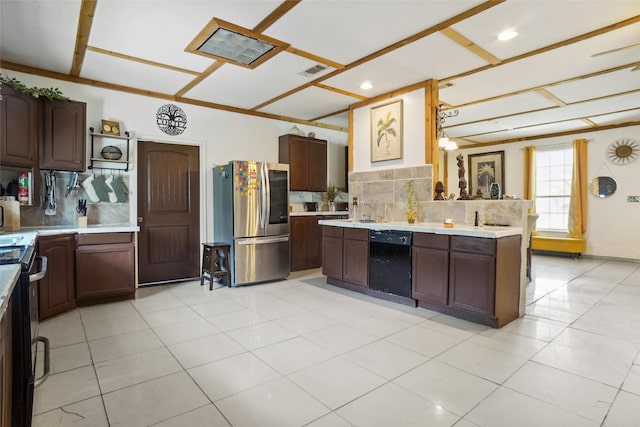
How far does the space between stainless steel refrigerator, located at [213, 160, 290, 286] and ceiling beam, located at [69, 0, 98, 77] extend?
191 cm

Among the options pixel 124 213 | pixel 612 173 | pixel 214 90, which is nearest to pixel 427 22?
pixel 214 90

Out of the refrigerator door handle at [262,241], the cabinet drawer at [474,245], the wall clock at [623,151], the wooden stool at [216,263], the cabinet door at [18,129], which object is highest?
the wall clock at [623,151]

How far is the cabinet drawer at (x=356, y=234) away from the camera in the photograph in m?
4.14

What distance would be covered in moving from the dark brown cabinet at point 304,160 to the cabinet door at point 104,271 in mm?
2769

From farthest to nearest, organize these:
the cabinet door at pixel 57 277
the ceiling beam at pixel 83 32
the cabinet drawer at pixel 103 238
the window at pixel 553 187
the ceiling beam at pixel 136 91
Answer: the window at pixel 553 187, the ceiling beam at pixel 136 91, the cabinet drawer at pixel 103 238, the cabinet door at pixel 57 277, the ceiling beam at pixel 83 32

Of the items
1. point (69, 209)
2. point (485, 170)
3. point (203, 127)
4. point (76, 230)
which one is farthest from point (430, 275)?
point (485, 170)

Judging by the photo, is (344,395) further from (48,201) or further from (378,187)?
(48,201)

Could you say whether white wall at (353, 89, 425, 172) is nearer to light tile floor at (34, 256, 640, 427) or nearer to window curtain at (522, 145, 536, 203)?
light tile floor at (34, 256, 640, 427)

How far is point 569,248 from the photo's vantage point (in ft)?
22.8

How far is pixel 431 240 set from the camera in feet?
11.4

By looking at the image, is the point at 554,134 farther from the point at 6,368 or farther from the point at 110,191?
the point at 6,368

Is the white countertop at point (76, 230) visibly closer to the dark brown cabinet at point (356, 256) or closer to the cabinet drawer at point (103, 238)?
the cabinet drawer at point (103, 238)

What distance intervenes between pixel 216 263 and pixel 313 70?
2878 mm

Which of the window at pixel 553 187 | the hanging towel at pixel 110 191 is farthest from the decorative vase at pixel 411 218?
the window at pixel 553 187
